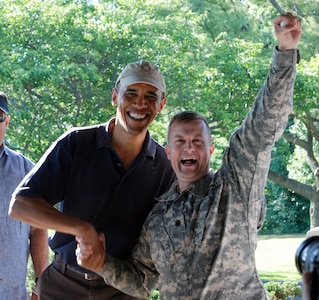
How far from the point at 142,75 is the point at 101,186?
40 centimetres

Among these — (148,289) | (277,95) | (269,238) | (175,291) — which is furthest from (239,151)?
(269,238)

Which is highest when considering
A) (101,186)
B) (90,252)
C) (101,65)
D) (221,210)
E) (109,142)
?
(101,65)

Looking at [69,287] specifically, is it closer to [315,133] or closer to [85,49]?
[85,49]

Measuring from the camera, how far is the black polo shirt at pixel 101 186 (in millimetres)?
2156

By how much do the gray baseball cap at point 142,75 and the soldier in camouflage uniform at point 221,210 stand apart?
11.8 inches

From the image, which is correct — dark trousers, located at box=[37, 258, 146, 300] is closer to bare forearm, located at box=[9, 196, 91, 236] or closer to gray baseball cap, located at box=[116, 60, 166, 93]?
bare forearm, located at box=[9, 196, 91, 236]

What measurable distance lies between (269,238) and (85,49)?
345 inches

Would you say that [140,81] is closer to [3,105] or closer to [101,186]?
[101,186]

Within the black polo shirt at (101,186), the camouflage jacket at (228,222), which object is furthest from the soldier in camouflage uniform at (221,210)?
the black polo shirt at (101,186)

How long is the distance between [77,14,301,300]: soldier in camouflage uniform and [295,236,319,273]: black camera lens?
3.34 feet

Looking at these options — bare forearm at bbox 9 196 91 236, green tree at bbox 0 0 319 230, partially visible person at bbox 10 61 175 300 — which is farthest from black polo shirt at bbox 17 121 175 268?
green tree at bbox 0 0 319 230

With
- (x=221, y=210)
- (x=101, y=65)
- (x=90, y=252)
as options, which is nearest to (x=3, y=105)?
(x=90, y=252)

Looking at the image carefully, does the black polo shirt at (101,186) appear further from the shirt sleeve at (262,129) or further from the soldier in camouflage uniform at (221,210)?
the shirt sleeve at (262,129)

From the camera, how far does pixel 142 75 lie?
2.22m
